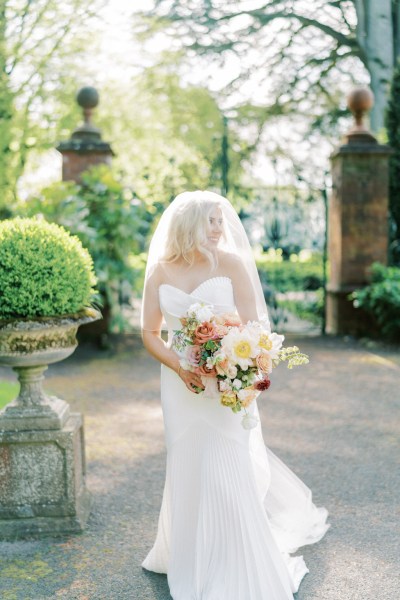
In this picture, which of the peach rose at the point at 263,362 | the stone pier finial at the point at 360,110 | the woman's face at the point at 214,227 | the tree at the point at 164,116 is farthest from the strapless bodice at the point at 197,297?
the tree at the point at 164,116

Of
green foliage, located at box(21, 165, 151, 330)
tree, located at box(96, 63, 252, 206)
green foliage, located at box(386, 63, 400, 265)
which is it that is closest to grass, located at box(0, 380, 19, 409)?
green foliage, located at box(21, 165, 151, 330)

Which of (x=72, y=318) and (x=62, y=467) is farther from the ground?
(x=72, y=318)

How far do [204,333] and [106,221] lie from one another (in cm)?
627

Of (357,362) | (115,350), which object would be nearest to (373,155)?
(357,362)

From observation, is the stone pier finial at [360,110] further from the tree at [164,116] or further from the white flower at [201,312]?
the white flower at [201,312]

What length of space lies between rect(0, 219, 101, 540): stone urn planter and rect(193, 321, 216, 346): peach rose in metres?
1.10

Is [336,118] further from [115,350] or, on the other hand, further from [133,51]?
[115,350]

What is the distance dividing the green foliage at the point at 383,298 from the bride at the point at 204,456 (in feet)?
19.9

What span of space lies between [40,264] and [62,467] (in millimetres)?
1120

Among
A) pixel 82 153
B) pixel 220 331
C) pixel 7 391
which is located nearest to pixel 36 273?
pixel 220 331

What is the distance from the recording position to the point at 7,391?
7121 millimetres

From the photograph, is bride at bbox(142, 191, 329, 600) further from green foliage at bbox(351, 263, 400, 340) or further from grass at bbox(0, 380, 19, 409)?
green foliage at bbox(351, 263, 400, 340)

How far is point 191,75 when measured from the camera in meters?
18.0

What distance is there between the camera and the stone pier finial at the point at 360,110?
31.4ft
